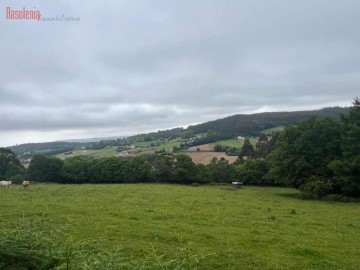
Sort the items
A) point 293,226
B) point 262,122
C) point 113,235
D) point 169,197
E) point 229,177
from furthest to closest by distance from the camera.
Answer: point 262,122 → point 229,177 → point 169,197 → point 293,226 → point 113,235

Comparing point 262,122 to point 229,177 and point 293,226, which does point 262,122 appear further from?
point 293,226

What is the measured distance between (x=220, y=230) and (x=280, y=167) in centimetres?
2893

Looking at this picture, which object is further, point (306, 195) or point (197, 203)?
point (306, 195)

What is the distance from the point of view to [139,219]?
22.5 m

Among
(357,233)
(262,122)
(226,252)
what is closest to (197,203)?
(357,233)

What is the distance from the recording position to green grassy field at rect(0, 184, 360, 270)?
14.7m

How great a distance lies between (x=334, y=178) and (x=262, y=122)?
364 ft

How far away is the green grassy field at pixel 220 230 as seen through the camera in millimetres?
14711

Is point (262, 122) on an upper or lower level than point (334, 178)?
upper

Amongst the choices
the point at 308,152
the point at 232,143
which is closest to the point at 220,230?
the point at 308,152

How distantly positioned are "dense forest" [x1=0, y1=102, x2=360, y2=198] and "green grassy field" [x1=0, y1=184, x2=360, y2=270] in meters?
11.4

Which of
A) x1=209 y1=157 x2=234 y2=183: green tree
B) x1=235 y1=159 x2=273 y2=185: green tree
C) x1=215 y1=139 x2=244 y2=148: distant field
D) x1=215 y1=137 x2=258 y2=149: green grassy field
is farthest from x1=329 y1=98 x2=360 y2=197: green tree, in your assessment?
x1=215 y1=139 x2=244 y2=148: distant field

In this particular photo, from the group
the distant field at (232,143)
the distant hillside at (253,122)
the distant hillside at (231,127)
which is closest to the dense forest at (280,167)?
the distant field at (232,143)

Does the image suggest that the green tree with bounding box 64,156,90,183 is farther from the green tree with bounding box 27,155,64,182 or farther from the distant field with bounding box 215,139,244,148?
the distant field with bounding box 215,139,244,148
